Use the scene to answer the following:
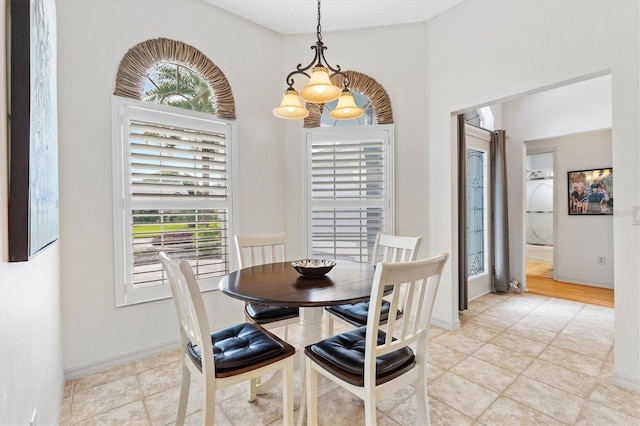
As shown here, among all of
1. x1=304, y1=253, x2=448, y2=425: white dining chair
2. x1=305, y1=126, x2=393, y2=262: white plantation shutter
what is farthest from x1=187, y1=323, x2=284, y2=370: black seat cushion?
x1=305, y1=126, x2=393, y2=262: white plantation shutter

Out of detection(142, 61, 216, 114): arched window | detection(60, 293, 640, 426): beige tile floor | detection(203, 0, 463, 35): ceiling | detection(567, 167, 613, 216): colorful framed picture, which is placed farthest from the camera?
detection(567, 167, 613, 216): colorful framed picture

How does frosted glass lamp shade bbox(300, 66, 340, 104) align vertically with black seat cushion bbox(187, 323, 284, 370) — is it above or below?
above

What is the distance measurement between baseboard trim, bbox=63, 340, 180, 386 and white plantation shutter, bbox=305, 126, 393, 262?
5.22ft

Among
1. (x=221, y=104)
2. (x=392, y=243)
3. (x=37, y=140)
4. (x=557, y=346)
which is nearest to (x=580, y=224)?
(x=557, y=346)

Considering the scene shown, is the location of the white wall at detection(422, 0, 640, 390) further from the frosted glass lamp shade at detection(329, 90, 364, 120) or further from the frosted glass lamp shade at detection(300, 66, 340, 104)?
the frosted glass lamp shade at detection(300, 66, 340, 104)

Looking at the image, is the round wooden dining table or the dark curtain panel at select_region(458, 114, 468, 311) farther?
the dark curtain panel at select_region(458, 114, 468, 311)

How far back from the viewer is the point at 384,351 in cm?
145

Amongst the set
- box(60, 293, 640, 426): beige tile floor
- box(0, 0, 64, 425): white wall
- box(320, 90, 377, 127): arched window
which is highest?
box(320, 90, 377, 127): arched window

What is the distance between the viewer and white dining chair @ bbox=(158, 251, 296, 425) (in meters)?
1.44

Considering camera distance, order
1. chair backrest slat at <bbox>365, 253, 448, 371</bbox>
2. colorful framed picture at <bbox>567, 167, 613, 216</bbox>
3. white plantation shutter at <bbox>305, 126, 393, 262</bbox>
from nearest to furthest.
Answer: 1. chair backrest slat at <bbox>365, 253, 448, 371</bbox>
2. white plantation shutter at <bbox>305, 126, 393, 262</bbox>
3. colorful framed picture at <bbox>567, 167, 613, 216</bbox>

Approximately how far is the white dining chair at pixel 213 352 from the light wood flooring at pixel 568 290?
4.20 metres

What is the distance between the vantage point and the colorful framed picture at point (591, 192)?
468cm

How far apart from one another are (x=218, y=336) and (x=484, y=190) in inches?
154

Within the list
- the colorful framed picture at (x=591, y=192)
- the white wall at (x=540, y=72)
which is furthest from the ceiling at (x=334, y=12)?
the colorful framed picture at (x=591, y=192)
